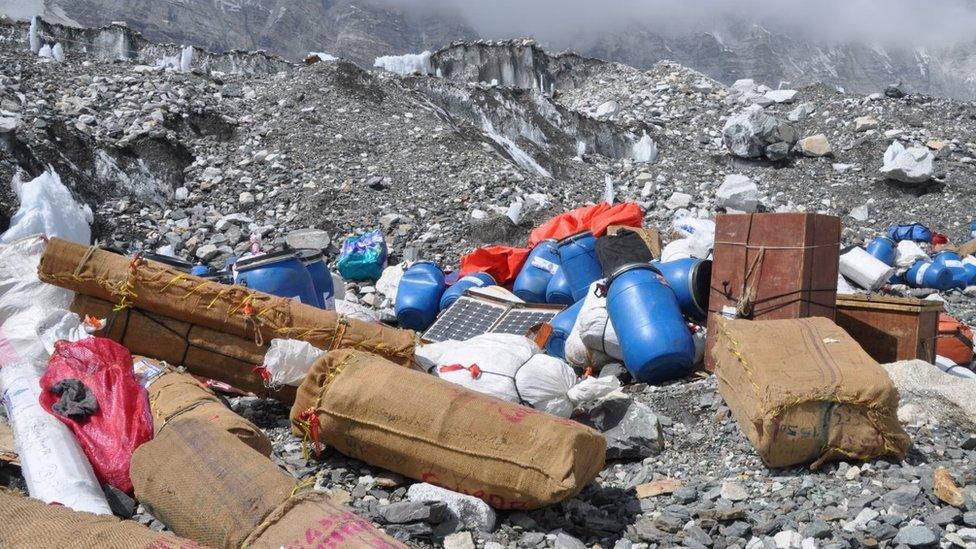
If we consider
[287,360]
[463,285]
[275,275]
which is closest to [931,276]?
[463,285]

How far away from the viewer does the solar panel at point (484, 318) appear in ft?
17.1

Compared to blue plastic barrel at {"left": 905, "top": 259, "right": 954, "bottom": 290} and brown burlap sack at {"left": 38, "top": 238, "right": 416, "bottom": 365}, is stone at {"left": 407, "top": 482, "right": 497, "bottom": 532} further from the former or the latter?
blue plastic barrel at {"left": 905, "top": 259, "right": 954, "bottom": 290}

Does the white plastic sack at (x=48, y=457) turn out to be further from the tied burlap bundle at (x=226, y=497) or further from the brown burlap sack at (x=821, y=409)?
the brown burlap sack at (x=821, y=409)

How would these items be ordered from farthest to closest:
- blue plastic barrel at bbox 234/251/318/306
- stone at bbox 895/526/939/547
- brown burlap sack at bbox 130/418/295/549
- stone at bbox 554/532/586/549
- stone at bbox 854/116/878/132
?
stone at bbox 854/116/878/132
blue plastic barrel at bbox 234/251/318/306
stone at bbox 554/532/586/549
stone at bbox 895/526/939/547
brown burlap sack at bbox 130/418/295/549

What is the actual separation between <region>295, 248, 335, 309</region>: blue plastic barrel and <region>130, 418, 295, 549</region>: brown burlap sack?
2713mm

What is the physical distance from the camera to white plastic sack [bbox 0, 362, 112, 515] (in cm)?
262

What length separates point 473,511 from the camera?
Result: 8.78 ft

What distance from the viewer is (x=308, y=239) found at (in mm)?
8086

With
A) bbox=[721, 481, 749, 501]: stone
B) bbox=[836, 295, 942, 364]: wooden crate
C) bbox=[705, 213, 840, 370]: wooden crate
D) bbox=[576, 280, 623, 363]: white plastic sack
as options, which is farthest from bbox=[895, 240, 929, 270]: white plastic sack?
bbox=[721, 481, 749, 501]: stone

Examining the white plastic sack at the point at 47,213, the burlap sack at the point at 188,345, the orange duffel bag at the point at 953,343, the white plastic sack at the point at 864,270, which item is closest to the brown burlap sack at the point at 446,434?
the burlap sack at the point at 188,345

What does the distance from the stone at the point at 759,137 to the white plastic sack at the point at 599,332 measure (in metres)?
9.67

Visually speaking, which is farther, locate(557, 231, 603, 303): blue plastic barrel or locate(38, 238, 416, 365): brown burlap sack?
locate(557, 231, 603, 303): blue plastic barrel

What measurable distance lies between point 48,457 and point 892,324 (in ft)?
14.4

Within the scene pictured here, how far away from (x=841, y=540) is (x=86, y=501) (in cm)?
261
